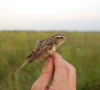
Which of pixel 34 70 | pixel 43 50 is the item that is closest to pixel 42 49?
pixel 43 50

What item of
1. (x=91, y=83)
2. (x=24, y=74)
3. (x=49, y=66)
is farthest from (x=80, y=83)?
(x=49, y=66)

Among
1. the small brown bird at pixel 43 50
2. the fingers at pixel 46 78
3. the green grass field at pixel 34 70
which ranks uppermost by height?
the small brown bird at pixel 43 50

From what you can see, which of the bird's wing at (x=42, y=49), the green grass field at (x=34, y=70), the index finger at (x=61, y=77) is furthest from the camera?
the green grass field at (x=34, y=70)

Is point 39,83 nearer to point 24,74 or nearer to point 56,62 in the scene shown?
point 56,62

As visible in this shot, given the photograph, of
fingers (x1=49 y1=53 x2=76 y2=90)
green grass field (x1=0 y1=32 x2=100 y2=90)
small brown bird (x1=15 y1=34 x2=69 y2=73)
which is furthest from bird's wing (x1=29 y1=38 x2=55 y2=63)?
green grass field (x1=0 y1=32 x2=100 y2=90)

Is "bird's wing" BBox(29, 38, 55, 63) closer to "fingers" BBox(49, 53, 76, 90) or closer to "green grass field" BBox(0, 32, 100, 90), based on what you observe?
"fingers" BBox(49, 53, 76, 90)

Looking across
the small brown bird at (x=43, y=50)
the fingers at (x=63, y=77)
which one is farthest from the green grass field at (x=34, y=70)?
the fingers at (x=63, y=77)

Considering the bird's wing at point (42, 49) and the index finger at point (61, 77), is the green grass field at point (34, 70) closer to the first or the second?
the bird's wing at point (42, 49)

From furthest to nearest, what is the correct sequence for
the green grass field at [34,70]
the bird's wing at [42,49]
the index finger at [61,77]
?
the green grass field at [34,70] → the bird's wing at [42,49] → the index finger at [61,77]
